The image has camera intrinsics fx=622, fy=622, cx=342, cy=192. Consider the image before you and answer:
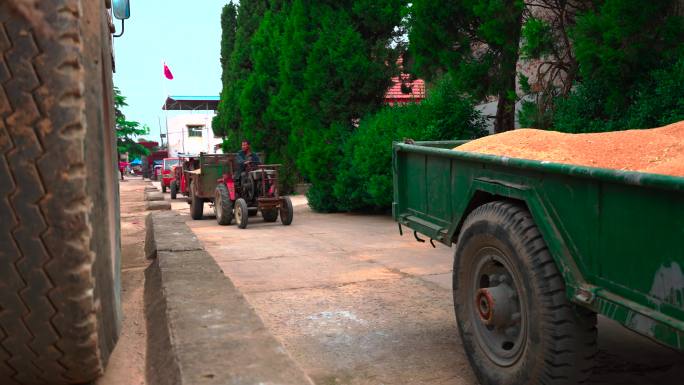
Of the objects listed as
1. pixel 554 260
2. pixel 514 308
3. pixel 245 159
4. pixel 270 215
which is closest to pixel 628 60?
pixel 514 308

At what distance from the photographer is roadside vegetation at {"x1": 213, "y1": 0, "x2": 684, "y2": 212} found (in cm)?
604

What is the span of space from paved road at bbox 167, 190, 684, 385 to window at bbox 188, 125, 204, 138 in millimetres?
51947

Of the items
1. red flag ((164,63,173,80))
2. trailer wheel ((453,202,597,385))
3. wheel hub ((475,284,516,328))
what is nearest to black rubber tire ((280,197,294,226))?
trailer wheel ((453,202,597,385))

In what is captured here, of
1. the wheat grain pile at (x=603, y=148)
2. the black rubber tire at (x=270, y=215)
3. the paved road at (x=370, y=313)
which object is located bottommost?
the black rubber tire at (x=270, y=215)

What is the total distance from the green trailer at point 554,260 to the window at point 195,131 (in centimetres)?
5806

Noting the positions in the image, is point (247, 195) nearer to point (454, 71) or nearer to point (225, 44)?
point (454, 71)

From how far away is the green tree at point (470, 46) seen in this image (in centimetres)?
862

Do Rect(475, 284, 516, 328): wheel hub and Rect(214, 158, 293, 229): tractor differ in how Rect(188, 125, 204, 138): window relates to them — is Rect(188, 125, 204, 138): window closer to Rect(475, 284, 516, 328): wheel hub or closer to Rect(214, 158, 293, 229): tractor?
Rect(214, 158, 293, 229): tractor

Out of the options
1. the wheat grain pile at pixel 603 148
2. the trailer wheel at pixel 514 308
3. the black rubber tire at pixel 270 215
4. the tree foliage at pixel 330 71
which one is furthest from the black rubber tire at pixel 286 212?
the trailer wheel at pixel 514 308

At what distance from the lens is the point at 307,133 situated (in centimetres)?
1382

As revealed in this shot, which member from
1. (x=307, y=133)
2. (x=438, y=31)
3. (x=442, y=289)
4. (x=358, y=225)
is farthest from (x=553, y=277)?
(x=307, y=133)

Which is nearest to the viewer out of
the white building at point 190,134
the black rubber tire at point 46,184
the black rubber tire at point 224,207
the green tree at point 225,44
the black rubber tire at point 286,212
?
the black rubber tire at point 46,184

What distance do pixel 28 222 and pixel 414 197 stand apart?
8.85ft

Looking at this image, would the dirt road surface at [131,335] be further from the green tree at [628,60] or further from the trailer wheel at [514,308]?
the green tree at [628,60]
